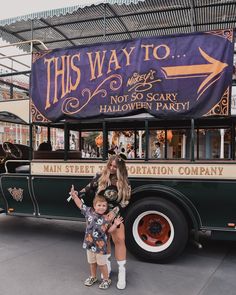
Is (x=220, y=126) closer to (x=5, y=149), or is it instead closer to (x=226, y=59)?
(x=226, y=59)

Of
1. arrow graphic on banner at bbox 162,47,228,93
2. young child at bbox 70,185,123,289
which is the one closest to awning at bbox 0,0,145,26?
arrow graphic on banner at bbox 162,47,228,93

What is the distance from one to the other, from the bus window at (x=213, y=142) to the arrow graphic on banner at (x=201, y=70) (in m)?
1.89

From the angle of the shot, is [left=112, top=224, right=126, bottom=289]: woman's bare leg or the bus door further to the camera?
the bus door

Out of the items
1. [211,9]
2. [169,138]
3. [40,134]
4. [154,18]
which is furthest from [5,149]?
[211,9]

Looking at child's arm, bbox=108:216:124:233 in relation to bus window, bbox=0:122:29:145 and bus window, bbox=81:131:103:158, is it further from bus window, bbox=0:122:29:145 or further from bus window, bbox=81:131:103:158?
bus window, bbox=0:122:29:145

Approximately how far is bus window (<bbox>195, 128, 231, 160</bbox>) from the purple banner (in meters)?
1.85

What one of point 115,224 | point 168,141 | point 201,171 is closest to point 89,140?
point 168,141

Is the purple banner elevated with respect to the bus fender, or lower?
elevated

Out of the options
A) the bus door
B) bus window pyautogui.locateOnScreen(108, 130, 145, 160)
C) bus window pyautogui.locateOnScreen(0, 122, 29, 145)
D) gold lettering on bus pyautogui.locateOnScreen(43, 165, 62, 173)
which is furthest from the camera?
bus window pyautogui.locateOnScreen(0, 122, 29, 145)

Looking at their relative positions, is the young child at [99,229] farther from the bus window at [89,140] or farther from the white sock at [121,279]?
the bus window at [89,140]

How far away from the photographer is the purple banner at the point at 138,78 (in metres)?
4.57

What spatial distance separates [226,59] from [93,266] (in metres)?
3.05

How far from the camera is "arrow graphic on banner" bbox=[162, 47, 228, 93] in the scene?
4.55 meters

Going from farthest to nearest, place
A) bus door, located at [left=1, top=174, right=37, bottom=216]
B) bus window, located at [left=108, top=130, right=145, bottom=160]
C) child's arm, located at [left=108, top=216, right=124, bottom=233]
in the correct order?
bus window, located at [left=108, top=130, right=145, bottom=160] < bus door, located at [left=1, top=174, right=37, bottom=216] < child's arm, located at [left=108, top=216, right=124, bottom=233]
